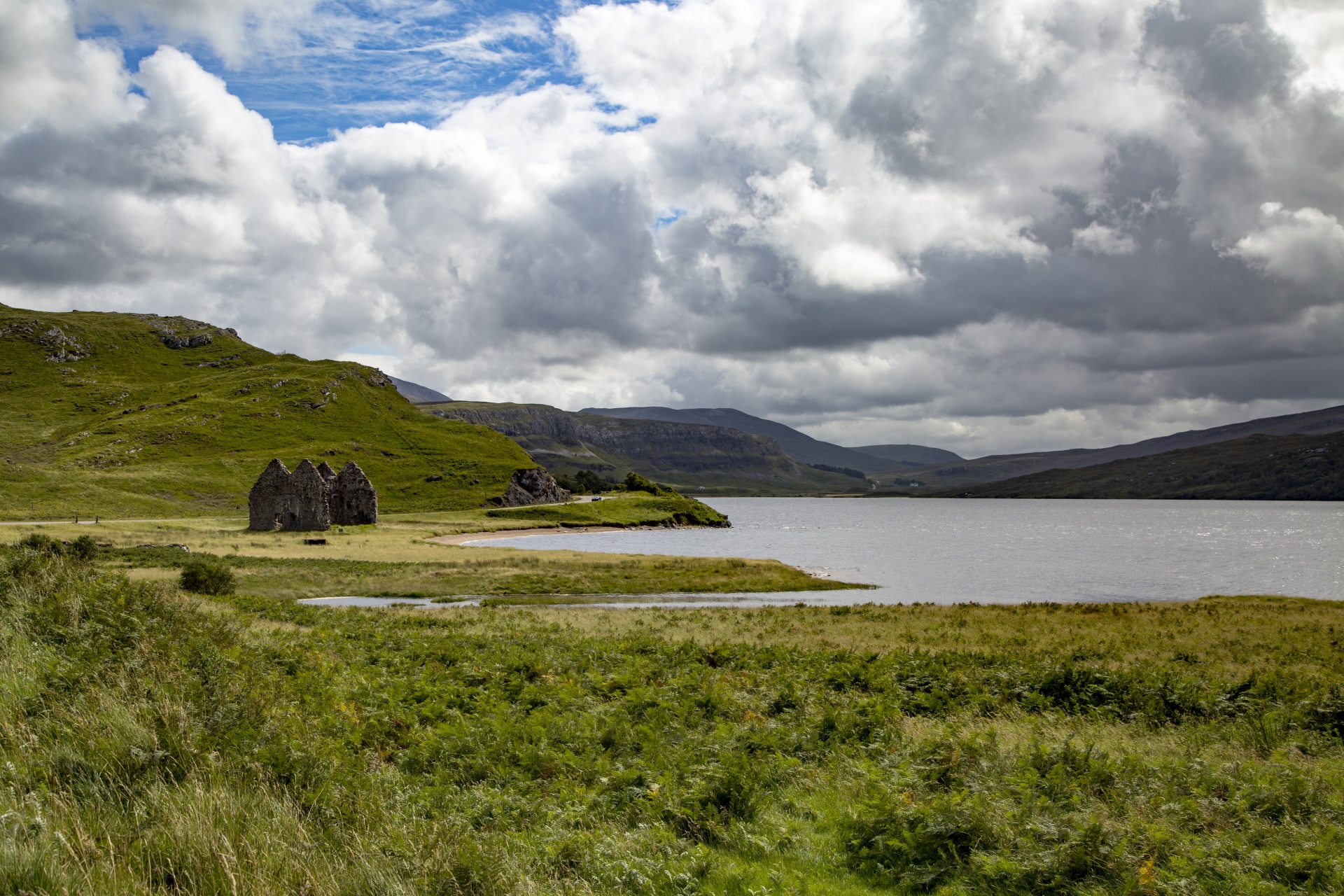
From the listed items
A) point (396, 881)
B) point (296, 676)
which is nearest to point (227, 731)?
point (396, 881)

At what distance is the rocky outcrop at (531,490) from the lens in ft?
582

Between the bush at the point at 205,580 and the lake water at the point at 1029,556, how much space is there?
1300 inches

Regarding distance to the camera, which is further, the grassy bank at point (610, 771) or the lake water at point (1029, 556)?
the lake water at point (1029, 556)

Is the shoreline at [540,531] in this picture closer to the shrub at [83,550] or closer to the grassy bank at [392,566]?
the grassy bank at [392,566]

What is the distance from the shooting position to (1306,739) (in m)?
13.7

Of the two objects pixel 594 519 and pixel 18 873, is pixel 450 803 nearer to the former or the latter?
pixel 18 873

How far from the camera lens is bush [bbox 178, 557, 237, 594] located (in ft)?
125

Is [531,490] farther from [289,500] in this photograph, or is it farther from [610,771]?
[610,771]

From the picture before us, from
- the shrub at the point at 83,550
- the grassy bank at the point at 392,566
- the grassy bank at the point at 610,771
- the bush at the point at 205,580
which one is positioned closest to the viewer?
the grassy bank at the point at 610,771

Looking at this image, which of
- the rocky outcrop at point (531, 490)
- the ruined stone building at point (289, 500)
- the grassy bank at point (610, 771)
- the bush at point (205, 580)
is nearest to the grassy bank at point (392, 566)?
the bush at point (205, 580)

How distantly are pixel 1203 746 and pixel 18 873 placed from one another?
659 inches

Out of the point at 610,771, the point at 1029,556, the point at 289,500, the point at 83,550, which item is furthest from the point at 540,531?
the point at 610,771

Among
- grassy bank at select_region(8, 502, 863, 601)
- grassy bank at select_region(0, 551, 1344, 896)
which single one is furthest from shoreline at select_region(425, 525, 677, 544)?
grassy bank at select_region(0, 551, 1344, 896)

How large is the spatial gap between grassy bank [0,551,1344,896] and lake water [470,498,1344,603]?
38909 millimetres
